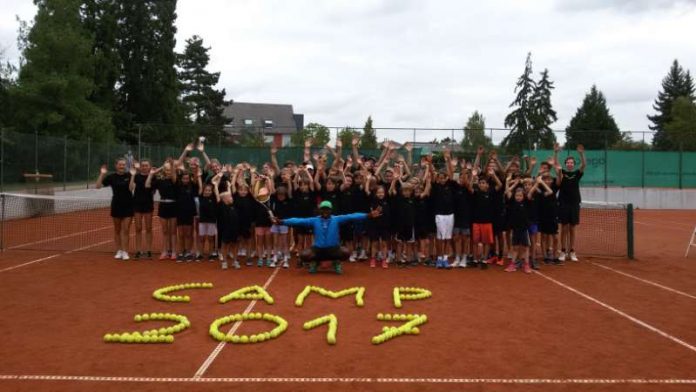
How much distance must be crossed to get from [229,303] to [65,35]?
3155 centimetres

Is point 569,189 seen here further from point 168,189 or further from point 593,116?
point 593,116

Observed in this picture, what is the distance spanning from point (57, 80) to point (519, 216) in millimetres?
29772

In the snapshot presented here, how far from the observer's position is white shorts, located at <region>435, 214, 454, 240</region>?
36.2ft

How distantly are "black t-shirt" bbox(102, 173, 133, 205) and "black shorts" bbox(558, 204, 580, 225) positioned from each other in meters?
9.66

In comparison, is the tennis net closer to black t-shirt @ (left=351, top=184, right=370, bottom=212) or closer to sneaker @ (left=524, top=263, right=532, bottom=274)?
sneaker @ (left=524, top=263, right=532, bottom=274)

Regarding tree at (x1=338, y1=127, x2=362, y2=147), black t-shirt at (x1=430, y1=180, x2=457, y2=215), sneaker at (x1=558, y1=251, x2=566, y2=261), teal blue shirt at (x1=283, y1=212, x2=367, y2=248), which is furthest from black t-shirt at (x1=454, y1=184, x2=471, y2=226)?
tree at (x1=338, y1=127, x2=362, y2=147)

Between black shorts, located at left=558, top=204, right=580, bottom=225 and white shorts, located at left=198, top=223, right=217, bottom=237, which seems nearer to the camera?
white shorts, located at left=198, top=223, right=217, bottom=237

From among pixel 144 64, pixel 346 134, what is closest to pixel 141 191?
pixel 346 134

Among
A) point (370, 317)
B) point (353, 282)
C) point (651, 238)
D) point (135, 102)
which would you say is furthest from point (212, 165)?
point (135, 102)

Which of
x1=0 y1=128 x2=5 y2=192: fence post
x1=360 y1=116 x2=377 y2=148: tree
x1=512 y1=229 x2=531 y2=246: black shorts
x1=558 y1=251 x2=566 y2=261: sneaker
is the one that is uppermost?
x1=360 y1=116 x2=377 y2=148: tree

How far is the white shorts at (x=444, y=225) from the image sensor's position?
11039mm

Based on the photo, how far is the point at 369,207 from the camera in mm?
11562

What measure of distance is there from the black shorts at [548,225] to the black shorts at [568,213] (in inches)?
14.9

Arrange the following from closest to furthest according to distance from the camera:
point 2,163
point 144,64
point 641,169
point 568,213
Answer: point 568,213 < point 2,163 < point 641,169 < point 144,64
